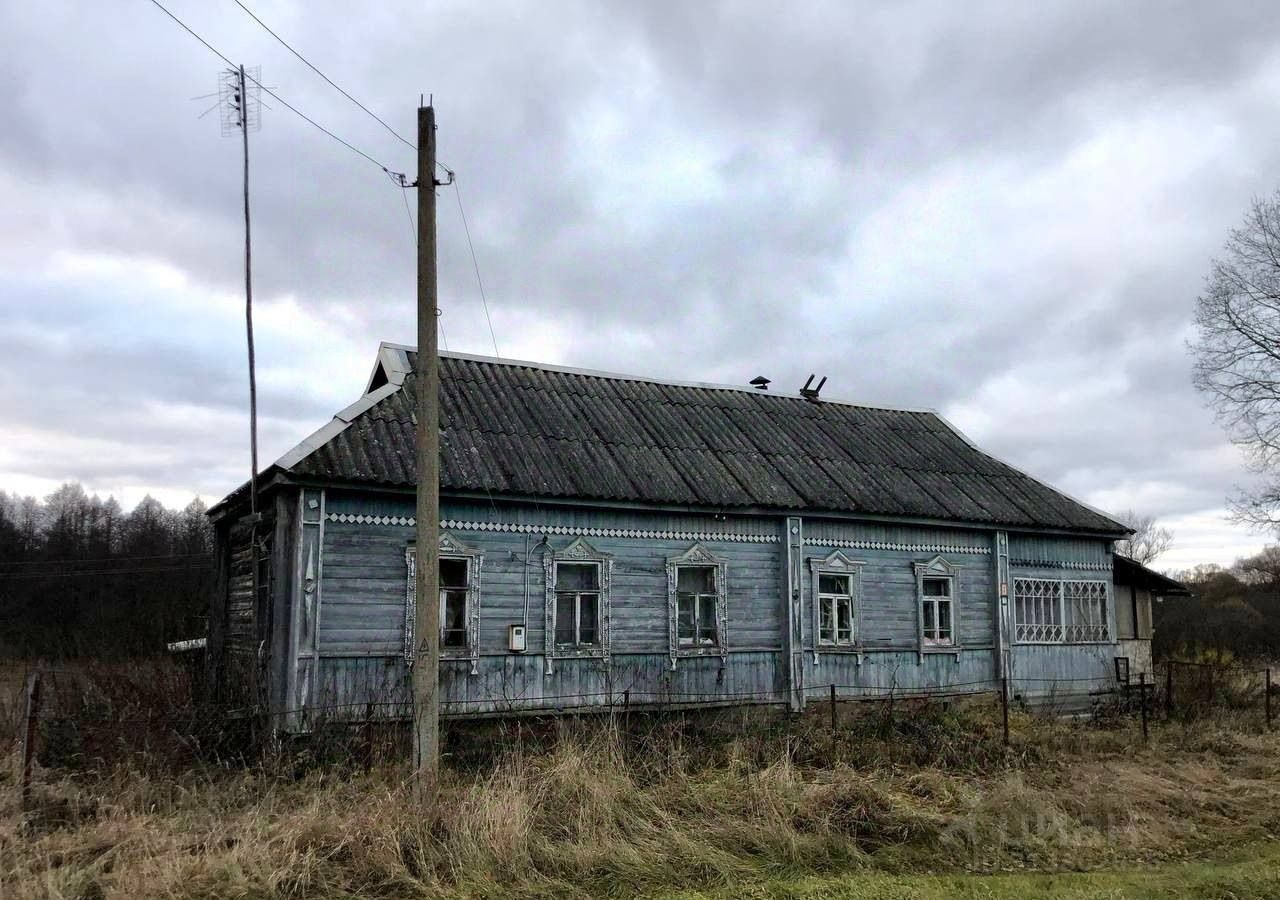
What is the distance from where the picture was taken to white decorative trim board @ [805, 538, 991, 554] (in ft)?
47.6

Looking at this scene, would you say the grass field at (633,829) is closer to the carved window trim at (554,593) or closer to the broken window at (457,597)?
the broken window at (457,597)

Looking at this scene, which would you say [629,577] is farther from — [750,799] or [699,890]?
[699,890]

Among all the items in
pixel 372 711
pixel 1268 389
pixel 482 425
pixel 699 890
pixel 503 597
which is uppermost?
pixel 1268 389

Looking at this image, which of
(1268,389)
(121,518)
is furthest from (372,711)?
(121,518)

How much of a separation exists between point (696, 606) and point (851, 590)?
2.73 meters

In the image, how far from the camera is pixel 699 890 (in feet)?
21.7

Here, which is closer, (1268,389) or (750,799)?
(750,799)

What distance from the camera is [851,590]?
14695 mm

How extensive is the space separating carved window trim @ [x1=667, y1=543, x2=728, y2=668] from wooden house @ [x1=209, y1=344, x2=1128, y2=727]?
0.03 meters

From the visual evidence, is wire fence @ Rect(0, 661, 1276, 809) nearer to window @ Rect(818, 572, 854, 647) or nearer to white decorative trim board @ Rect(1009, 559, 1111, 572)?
window @ Rect(818, 572, 854, 647)

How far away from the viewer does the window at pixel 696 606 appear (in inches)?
524

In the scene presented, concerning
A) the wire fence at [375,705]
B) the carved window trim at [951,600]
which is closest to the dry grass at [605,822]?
the wire fence at [375,705]

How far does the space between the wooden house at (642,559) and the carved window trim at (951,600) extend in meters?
0.05

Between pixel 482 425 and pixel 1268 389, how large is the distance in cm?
2024
